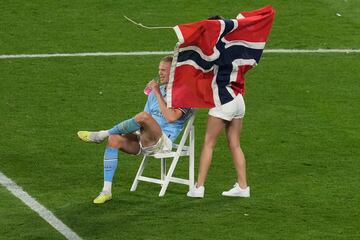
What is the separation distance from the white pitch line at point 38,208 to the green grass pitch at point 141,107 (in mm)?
81

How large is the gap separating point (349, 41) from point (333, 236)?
29.1ft

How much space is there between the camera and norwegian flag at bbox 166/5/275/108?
1461 centimetres

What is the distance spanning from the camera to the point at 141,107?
18781 mm

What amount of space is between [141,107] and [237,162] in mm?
4031

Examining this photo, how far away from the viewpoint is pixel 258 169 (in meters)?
16.0

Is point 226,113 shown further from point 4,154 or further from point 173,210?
point 4,154

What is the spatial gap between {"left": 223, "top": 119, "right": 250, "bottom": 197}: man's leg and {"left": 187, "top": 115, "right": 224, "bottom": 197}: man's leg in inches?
5.7

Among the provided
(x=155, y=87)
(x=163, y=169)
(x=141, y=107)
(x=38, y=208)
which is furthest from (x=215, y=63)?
(x=141, y=107)

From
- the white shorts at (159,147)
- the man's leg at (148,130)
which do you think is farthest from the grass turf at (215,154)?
the man's leg at (148,130)

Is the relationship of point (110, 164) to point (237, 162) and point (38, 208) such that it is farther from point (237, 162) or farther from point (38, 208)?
point (237, 162)

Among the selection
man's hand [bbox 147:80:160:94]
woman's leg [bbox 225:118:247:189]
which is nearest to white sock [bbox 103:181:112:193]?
man's hand [bbox 147:80:160:94]

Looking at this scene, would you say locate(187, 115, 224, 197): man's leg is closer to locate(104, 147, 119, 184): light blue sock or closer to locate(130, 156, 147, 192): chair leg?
locate(130, 156, 147, 192): chair leg

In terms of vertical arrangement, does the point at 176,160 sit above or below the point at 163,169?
above

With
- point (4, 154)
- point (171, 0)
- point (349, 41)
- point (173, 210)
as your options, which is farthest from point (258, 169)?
point (171, 0)
